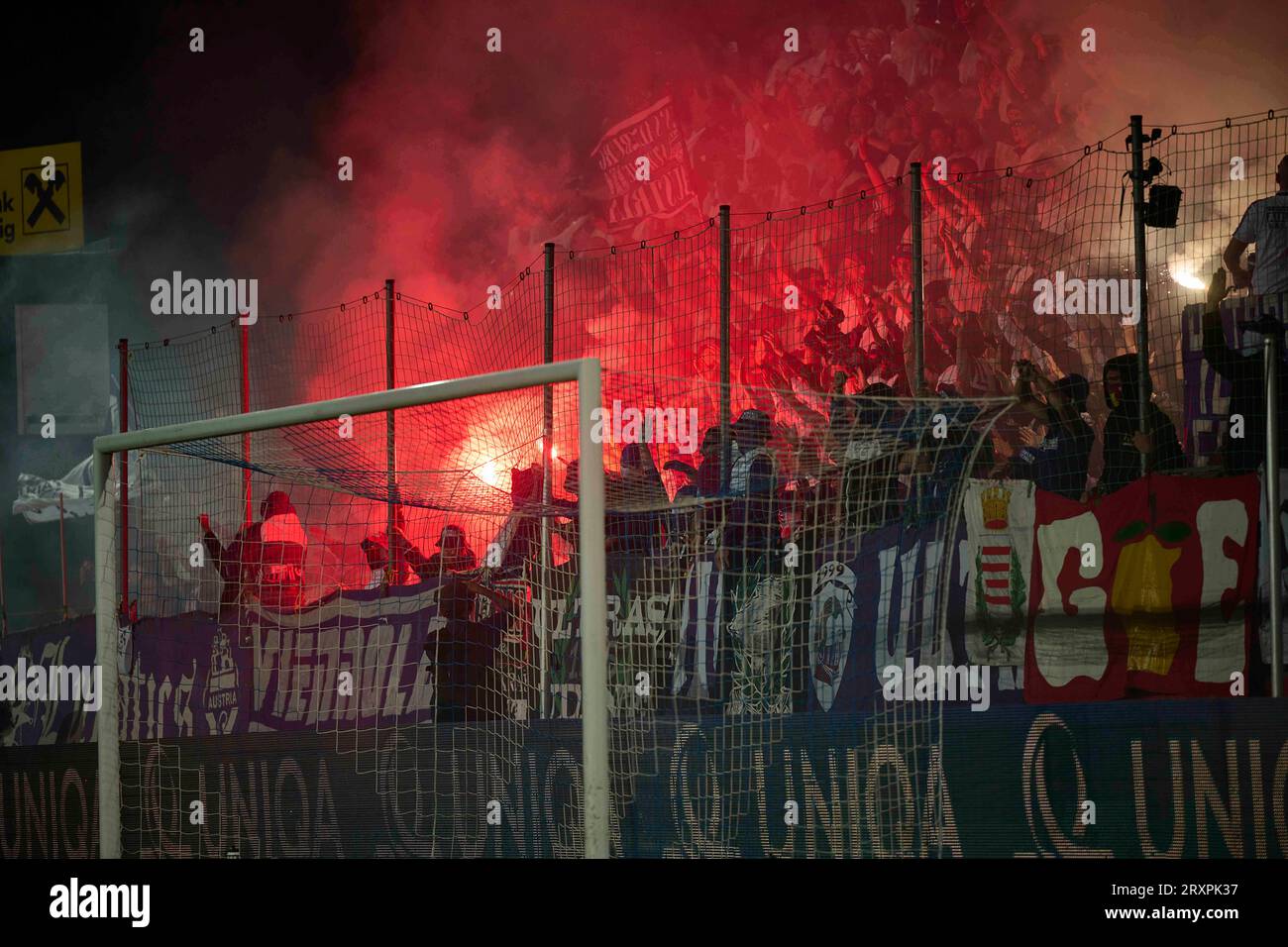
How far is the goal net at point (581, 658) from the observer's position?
17.2 ft

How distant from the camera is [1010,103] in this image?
15.5 m

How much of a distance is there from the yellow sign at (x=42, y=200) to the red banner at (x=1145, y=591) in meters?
12.7

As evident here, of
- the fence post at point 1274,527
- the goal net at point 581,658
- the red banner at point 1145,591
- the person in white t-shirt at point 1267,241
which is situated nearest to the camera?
the goal net at point 581,658

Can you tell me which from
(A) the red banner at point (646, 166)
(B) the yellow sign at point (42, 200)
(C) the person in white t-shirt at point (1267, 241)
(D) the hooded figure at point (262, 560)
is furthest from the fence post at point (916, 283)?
(B) the yellow sign at point (42, 200)

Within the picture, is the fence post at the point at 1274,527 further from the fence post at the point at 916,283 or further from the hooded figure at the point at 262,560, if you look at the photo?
the hooded figure at the point at 262,560

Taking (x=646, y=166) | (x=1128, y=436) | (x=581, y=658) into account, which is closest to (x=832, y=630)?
(x=581, y=658)

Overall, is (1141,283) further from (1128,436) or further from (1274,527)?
(1274,527)

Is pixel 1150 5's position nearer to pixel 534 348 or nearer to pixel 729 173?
pixel 729 173

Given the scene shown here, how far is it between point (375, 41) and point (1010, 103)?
7933 millimetres

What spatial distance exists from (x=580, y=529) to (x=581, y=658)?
72.8 inches

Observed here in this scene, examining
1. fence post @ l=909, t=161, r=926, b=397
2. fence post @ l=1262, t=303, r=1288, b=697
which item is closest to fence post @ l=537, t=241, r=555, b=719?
fence post @ l=909, t=161, r=926, b=397

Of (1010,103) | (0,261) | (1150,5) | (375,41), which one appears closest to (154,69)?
(375,41)

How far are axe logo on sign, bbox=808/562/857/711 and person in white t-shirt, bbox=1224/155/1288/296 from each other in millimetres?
3246

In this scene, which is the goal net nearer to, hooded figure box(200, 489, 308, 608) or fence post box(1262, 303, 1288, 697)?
hooded figure box(200, 489, 308, 608)
